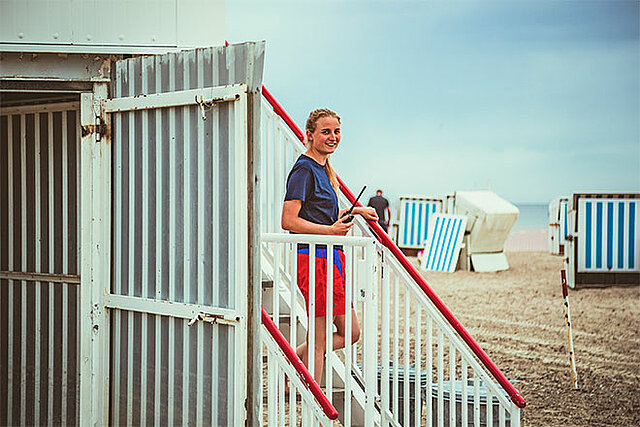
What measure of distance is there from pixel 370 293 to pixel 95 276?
4.77ft

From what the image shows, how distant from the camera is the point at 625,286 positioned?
16062 mm

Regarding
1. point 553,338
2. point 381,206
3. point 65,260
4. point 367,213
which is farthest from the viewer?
point 381,206

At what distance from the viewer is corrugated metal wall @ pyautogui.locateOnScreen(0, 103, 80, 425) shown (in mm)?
5488

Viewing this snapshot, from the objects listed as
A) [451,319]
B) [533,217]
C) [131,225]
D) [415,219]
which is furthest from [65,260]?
[533,217]

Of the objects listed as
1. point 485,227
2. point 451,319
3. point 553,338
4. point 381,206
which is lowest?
point 553,338

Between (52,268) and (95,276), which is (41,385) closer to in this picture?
(52,268)

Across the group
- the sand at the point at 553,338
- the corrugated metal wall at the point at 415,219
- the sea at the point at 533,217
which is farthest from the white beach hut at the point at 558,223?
the sea at the point at 533,217

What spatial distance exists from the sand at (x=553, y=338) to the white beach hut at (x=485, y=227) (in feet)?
1.46

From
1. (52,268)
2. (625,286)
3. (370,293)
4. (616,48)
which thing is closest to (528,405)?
(370,293)

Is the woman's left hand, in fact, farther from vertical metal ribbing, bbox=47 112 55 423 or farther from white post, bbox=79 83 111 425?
vertical metal ribbing, bbox=47 112 55 423

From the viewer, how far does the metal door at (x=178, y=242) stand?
3.92 metres

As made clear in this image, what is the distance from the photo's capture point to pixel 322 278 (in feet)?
15.3

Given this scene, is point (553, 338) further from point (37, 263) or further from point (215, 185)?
point (215, 185)

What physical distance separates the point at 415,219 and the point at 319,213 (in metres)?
17.2
